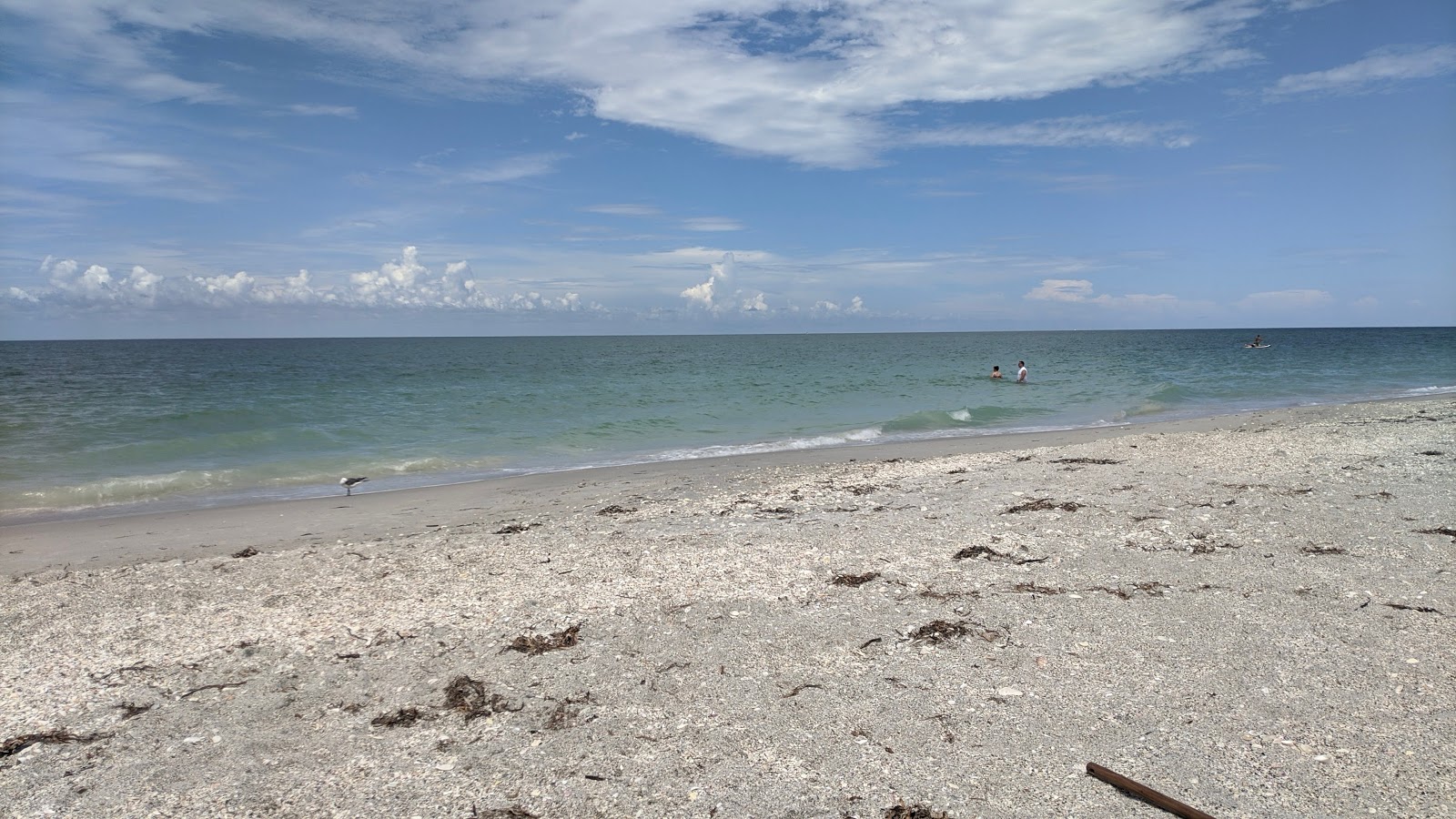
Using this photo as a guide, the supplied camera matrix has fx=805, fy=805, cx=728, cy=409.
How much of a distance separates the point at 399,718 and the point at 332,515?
7.98 metres

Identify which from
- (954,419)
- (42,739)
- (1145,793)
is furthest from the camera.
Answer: (954,419)

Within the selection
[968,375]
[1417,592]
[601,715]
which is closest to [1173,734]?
[601,715]

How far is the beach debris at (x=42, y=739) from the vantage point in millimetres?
4598

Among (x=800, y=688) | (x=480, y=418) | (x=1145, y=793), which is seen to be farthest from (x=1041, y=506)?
(x=480, y=418)

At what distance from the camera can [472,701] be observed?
16.8ft

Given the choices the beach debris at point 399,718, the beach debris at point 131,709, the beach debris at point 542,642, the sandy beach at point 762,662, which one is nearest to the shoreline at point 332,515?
the sandy beach at point 762,662

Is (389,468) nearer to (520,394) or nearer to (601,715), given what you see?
(601,715)

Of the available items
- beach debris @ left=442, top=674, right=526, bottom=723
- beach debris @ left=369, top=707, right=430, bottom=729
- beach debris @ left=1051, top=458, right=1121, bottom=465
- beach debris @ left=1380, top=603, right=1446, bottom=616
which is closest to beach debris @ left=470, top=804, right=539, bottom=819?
beach debris @ left=442, top=674, right=526, bottom=723

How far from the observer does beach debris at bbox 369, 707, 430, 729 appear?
15.8 feet

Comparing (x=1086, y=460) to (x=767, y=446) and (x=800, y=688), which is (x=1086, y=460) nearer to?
(x=767, y=446)

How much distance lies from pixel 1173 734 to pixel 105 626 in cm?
796

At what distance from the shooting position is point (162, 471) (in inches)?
632

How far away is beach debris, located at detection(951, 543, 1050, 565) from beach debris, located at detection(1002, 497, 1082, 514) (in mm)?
1912

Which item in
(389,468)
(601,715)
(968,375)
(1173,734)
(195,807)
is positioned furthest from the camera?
(968,375)
